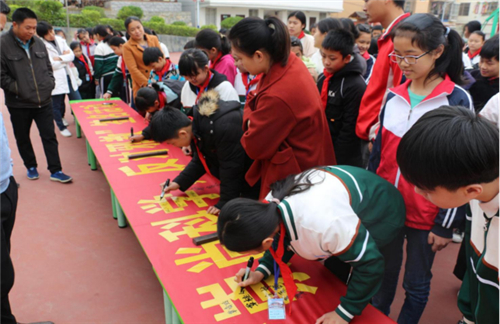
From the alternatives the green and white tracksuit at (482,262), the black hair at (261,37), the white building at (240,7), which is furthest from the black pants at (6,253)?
the white building at (240,7)

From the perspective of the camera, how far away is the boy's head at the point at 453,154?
0.80 metres

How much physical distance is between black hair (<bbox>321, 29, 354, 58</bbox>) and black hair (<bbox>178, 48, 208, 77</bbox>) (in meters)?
0.84

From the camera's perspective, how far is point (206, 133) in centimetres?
198

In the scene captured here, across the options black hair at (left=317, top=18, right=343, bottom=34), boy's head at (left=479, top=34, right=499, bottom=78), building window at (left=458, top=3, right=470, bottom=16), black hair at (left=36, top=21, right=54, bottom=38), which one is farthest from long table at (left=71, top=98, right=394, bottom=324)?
building window at (left=458, top=3, right=470, bottom=16)

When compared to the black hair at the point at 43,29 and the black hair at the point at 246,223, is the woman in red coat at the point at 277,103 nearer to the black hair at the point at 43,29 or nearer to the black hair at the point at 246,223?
the black hair at the point at 246,223

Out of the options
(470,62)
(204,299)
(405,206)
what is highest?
(470,62)

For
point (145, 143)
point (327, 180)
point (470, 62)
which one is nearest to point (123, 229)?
point (145, 143)

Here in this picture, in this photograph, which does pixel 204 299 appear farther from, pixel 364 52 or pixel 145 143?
pixel 364 52

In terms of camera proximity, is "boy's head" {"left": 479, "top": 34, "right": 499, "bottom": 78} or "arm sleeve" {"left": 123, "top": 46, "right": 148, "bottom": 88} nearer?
"boy's head" {"left": 479, "top": 34, "right": 499, "bottom": 78}

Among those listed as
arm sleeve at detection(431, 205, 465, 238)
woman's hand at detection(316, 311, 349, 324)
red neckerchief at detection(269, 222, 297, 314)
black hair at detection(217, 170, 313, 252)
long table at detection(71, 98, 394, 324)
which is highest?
black hair at detection(217, 170, 313, 252)

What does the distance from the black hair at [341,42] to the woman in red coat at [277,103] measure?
1.97 feet

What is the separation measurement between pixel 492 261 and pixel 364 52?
9.80 ft

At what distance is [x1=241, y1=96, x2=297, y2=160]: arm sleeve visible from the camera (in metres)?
1.55

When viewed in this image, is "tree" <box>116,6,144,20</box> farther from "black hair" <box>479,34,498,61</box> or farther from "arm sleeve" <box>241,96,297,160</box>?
"arm sleeve" <box>241,96,297,160</box>
